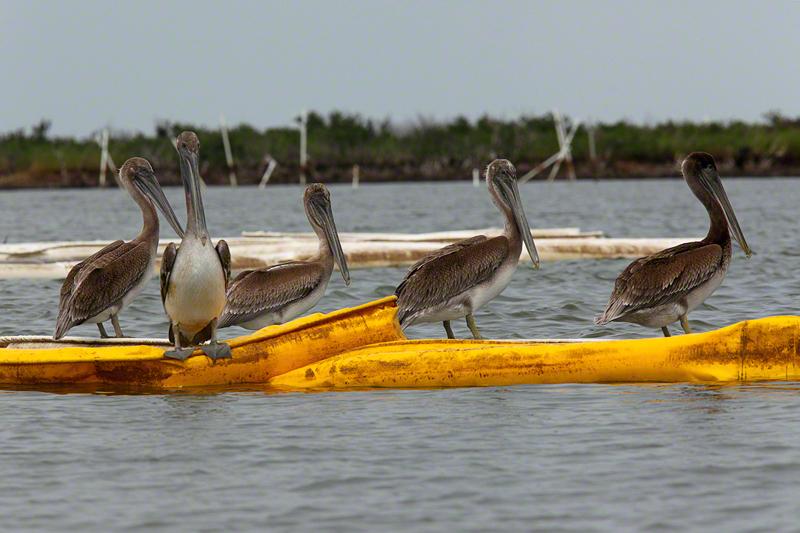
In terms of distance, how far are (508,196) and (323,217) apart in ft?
4.71

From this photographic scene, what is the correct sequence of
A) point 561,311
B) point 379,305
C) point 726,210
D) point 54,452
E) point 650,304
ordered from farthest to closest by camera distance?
1. point 561,311
2. point 726,210
3. point 650,304
4. point 379,305
5. point 54,452

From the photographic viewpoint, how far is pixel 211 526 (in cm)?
596

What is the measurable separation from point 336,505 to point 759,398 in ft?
9.93

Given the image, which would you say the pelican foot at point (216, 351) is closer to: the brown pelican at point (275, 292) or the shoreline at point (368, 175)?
the brown pelican at point (275, 292)

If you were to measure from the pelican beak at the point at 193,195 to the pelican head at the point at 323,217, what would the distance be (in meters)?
1.98

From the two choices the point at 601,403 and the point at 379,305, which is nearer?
the point at 601,403

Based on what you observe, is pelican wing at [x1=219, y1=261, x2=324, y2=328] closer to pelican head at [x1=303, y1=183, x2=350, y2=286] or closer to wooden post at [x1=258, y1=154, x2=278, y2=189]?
pelican head at [x1=303, y1=183, x2=350, y2=286]

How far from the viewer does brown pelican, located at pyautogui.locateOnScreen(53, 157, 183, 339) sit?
31.3 feet

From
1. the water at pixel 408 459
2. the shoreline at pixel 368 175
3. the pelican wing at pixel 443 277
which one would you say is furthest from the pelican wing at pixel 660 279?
the shoreline at pixel 368 175

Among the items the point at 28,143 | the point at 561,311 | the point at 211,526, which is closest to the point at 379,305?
the point at 211,526

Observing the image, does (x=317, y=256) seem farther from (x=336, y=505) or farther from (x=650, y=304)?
(x=336, y=505)

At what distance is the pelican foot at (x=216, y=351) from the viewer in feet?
29.2

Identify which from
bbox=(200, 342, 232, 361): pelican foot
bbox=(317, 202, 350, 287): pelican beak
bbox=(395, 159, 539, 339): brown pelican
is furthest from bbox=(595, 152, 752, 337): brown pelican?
bbox=(200, 342, 232, 361): pelican foot

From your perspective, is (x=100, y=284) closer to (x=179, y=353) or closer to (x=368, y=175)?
(x=179, y=353)
